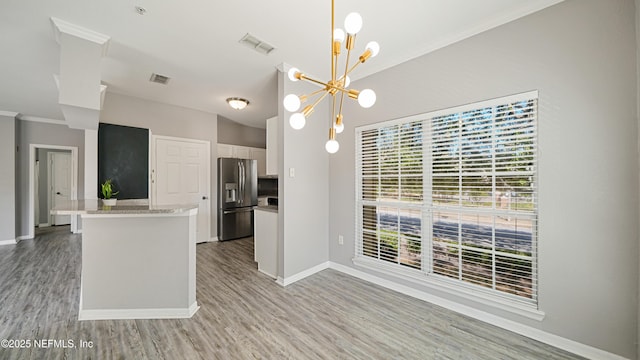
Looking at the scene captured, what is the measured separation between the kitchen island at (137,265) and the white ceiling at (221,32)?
1657 millimetres

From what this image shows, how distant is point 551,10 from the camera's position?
1845mm

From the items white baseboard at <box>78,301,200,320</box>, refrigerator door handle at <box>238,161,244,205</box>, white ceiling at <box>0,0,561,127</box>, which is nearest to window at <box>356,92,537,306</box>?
white ceiling at <box>0,0,561,127</box>

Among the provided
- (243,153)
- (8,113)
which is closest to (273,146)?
(243,153)

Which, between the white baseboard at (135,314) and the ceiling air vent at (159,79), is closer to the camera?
the white baseboard at (135,314)

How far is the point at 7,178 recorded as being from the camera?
4723 millimetres

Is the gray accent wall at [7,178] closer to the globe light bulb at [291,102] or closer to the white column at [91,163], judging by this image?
the white column at [91,163]

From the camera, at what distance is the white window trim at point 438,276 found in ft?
6.32

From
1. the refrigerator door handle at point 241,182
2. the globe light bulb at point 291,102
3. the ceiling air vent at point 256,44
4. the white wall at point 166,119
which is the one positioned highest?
the ceiling air vent at point 256,44

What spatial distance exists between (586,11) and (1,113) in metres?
8.72

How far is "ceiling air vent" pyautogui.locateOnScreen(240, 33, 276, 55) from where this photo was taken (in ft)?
7.80

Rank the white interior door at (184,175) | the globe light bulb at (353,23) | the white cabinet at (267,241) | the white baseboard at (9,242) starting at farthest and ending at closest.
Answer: the white baseboard at (9,242) → the white interior door at (184,175) → the white cabinet at (267,241) → the globe light bulb at (353,23)

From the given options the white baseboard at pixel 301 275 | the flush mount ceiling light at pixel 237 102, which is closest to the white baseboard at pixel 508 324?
the white baseboard at pixel 301 275

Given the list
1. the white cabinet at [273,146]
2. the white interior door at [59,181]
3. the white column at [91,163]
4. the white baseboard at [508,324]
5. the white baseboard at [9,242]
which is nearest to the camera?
the white baseboard at [508,324]

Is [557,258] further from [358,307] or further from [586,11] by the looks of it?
[586,11]
